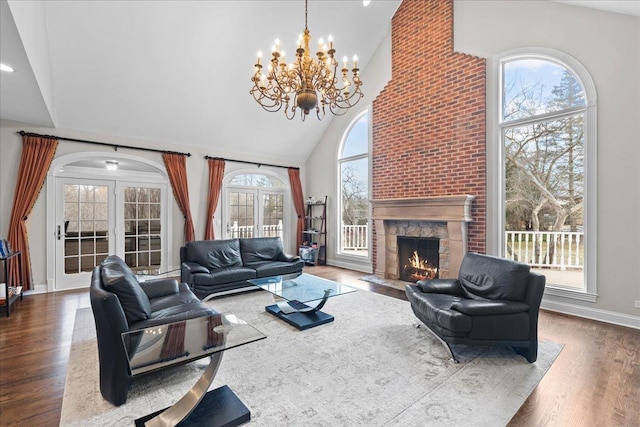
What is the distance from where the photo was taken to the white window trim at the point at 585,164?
12.0 ft

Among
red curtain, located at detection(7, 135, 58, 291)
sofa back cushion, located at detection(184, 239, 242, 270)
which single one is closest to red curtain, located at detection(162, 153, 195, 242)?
sofa back cushion, located at detection(184, 239, 242, 270)

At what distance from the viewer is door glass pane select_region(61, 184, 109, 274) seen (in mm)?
5125

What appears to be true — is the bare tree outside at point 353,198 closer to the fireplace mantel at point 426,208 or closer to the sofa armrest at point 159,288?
the fireplace mantel at point 426,208

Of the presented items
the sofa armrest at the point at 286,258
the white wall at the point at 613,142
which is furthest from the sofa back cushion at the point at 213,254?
the white wall at the point at 613,142

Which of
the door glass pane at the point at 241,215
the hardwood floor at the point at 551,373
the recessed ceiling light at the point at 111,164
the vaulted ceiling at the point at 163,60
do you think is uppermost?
the vaulted ceiling at the point at 163,60

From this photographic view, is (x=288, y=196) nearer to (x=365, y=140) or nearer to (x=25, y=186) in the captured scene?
(x=365, y=140)

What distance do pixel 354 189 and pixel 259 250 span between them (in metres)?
2.68

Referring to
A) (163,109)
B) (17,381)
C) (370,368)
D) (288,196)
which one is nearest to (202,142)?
(163,109)

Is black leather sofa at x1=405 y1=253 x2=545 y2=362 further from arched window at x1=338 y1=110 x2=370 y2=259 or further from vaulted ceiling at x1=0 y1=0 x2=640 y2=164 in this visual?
arched window at x1=338 y1=110 x2=370 y2=259

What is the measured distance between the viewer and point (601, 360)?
2670 millimetres

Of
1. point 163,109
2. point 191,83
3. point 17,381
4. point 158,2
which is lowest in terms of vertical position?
point 17,381

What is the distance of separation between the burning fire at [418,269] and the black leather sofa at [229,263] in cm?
203

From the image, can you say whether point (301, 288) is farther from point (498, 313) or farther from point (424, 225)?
point (424, 225)

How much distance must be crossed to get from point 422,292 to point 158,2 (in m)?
5.01
